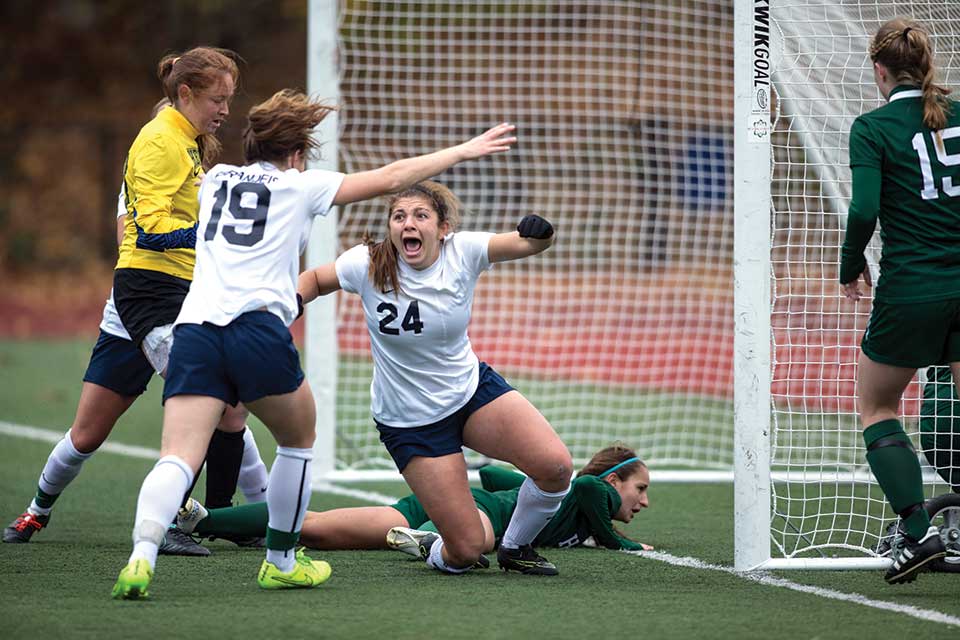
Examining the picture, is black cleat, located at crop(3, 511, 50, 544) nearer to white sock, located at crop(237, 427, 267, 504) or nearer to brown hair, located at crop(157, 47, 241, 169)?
white sock, located at crop(237, 427, 267, 504)

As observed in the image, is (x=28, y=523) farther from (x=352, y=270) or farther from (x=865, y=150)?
(x=865, y=150)

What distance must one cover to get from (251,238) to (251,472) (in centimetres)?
181

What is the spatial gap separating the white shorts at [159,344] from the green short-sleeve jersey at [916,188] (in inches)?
110

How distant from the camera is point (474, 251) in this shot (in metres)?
5.09

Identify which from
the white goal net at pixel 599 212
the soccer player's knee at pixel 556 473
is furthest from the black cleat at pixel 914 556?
the white goal net at pixel 599 212

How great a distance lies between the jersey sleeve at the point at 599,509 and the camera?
18.5 feet

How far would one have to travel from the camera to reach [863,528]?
21.1 feet

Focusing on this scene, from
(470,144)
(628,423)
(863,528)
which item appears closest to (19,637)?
(470,144)

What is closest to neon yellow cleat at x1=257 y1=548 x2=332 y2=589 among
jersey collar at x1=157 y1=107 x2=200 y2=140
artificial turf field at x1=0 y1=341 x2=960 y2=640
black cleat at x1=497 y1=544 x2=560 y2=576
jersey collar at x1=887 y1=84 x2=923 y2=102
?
artificial turf field at x1=0 y1=341 x2=960 y2=640

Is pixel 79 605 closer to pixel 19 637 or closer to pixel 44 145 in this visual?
pixel 19 637

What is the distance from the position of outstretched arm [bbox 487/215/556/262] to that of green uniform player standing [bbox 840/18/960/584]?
1.07m

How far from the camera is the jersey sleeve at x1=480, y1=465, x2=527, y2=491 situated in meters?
5.92

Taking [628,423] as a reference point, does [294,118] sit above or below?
above

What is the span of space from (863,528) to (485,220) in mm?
5429
